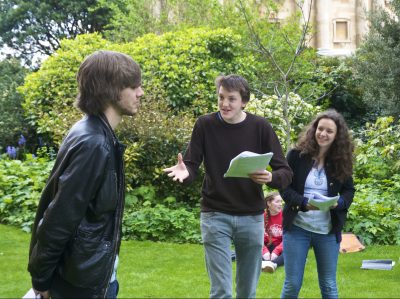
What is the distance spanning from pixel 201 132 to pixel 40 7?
33166 millimetres

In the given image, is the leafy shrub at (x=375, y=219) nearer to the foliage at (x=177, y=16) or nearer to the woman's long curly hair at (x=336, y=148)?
the woman's long curly hair at (x=336, y=148)

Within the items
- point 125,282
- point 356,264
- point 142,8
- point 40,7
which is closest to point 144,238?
point 125,282

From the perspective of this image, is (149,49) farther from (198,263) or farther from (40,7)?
(40,7)

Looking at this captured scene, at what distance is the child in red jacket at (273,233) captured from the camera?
24.7 ft

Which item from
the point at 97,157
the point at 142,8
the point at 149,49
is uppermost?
the point at 142,8

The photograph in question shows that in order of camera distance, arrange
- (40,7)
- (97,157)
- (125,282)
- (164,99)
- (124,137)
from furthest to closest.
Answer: (40,7), (164,99), (124,137), (125,282), (97,157)

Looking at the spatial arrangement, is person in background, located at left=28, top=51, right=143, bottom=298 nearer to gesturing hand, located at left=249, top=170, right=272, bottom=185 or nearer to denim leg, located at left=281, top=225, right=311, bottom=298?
gesturing hand, located at left=249, top=170, right=272, bottom=185

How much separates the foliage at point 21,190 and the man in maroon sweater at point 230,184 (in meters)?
5.35

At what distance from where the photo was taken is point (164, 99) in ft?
38.9

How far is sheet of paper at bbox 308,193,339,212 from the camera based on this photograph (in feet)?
14.8

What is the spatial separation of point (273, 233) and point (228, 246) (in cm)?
356

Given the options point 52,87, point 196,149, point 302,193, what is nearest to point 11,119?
point 52,87

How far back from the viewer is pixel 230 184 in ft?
14.3

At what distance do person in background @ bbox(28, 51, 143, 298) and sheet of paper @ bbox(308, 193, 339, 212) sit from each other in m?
2.02
